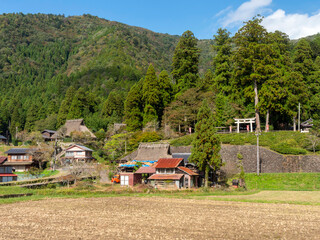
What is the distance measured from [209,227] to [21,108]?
69.8 metres

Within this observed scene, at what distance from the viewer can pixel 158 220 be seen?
1625cm

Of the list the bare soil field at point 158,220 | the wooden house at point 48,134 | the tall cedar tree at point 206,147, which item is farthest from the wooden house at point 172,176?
the wooden house at point 48,134

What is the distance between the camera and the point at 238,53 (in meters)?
41.9

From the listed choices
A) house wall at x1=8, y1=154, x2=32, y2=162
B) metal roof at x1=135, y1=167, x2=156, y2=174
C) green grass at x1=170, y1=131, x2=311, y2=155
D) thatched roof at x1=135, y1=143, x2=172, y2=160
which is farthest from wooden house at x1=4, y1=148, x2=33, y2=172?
green grass at x1=170, y1=131, x2=311, y2=155

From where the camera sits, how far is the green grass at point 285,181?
1129 inches

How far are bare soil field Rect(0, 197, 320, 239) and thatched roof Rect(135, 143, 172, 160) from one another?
15.2m

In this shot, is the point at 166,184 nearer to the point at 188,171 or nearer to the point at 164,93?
the point at 188,171

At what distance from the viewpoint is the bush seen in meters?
33.4

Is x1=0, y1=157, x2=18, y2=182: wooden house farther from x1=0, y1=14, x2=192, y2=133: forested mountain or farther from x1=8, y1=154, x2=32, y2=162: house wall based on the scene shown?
x1=0, y1=14, x2=192, y2=133: forested mountain

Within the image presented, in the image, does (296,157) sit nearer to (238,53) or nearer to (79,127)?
(238,53)

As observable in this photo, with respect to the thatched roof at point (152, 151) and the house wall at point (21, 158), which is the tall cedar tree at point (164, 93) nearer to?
the thatched roof at point (152, 151)

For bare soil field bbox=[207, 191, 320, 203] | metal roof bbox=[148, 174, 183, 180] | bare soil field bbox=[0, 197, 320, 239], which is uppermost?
metal roof bbox=[148, 174, 183, 180]

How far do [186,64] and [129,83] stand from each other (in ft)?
132

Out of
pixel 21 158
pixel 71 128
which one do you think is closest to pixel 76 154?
pixel 21 158
